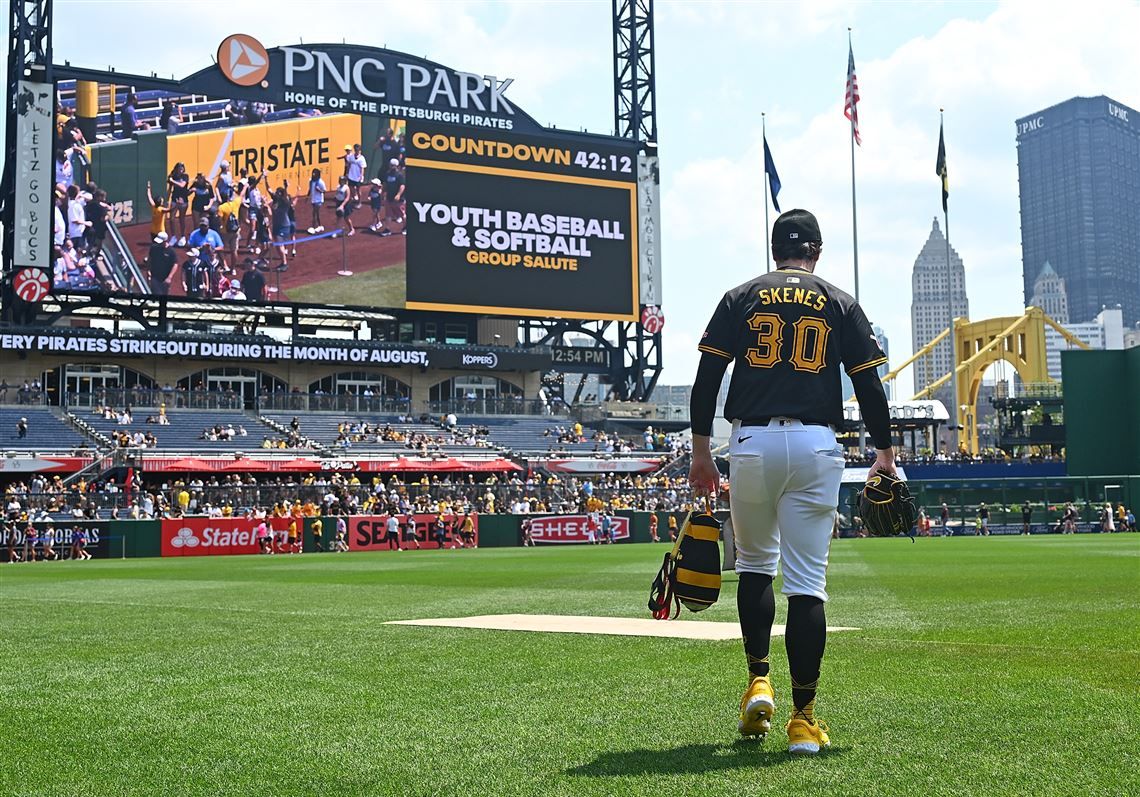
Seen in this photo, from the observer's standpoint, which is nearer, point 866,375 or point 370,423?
point 866,375

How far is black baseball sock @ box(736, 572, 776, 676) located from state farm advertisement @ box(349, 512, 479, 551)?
116 feet

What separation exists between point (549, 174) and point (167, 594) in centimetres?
4803

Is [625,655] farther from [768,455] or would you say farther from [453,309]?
[453,309]

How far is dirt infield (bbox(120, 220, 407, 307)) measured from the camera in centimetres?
5681

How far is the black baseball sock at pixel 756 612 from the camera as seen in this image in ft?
18.0

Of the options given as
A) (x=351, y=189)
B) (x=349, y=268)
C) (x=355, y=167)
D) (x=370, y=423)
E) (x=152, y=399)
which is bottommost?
(x=370, y=423)

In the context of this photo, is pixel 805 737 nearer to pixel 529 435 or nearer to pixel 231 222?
pixel 231 222

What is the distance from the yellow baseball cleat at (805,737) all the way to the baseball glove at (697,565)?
2.37 feet

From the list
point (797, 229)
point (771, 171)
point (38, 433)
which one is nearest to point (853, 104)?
point (771, 171)

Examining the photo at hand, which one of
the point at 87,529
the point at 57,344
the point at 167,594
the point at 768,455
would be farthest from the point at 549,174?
the point at 768,455

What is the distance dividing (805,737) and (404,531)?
3685 cm

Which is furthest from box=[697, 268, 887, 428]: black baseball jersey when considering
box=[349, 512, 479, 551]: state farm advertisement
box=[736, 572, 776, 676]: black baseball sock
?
box=[349, 512, 479, 551]: state farm advertisement

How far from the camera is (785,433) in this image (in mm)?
5418

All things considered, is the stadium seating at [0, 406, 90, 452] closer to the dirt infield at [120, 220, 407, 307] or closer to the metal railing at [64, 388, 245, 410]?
the metal railing at [64, 388, 245, 410]
